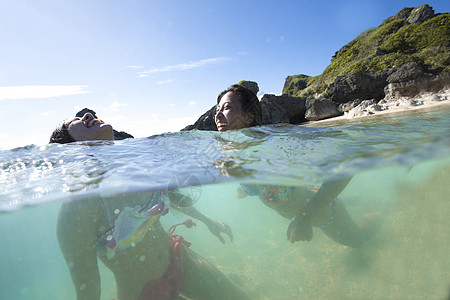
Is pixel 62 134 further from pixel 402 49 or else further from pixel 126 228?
pixel 402 49

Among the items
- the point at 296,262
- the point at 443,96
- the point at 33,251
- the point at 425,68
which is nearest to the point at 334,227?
the point at 296,262

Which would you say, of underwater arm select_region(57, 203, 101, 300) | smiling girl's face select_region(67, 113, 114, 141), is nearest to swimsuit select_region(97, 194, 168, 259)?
underwater arm select_region(57, 203, 101, 300)

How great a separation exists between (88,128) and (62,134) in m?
0.57

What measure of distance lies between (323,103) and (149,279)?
54.5 feet

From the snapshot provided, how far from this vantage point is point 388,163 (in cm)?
331

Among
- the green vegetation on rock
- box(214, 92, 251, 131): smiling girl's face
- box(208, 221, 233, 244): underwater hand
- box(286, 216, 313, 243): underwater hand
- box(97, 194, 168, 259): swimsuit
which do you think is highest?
the green vegetation on rock

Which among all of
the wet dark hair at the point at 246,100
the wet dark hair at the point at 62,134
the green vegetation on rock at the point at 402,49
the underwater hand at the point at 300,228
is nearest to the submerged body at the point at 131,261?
the underwater hand at the point at 300,228

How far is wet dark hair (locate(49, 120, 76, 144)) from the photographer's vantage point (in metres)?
4.04

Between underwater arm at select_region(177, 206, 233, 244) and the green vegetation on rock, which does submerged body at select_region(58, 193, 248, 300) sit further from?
the green vegetation on rock

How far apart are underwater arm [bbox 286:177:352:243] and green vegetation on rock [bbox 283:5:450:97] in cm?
1660

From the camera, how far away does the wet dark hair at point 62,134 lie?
4.04 m

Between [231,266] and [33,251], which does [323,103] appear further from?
[33,251]

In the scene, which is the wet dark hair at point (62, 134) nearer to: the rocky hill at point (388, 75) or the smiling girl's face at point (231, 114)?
the smiling girl's face at point (231, 114)

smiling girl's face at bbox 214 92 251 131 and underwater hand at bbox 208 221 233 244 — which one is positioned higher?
smiling girl's face at bbox 214 92 251 131
